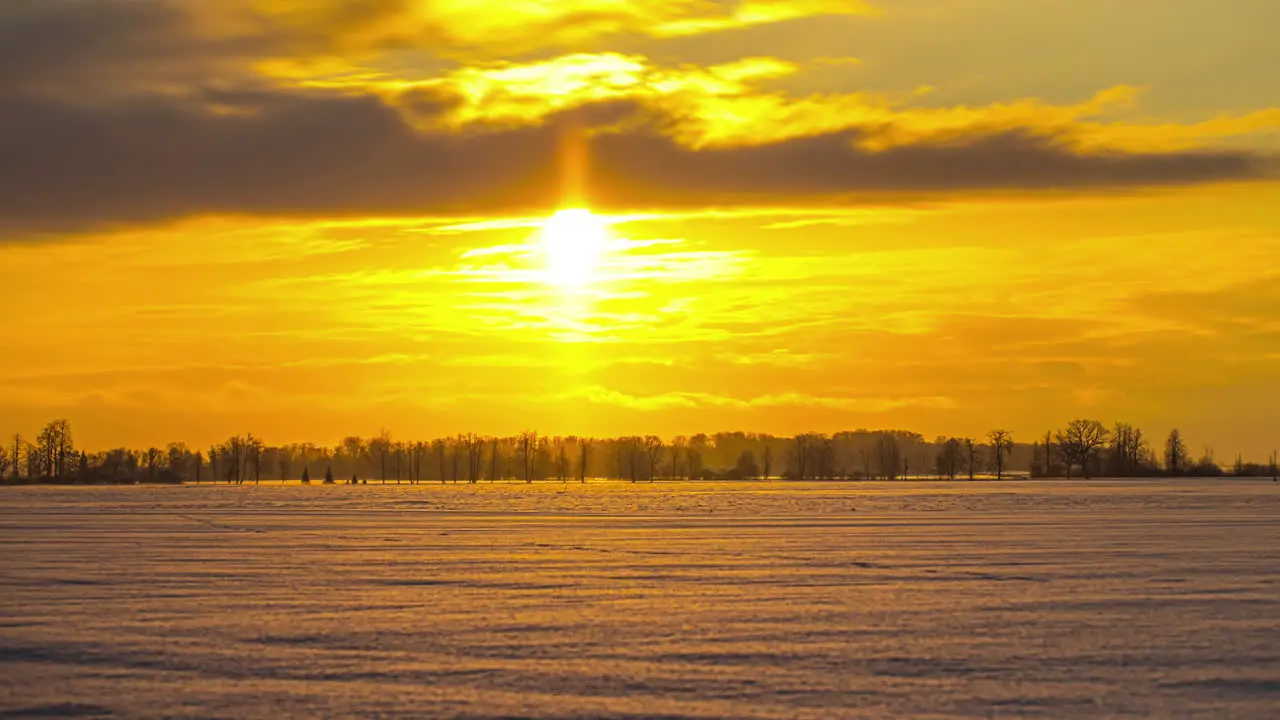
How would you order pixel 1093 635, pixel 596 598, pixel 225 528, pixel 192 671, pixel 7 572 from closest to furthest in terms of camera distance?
pixel 192 671 < pixel 1093 635 < pixel 596 598 < pixel 7 572 < pixel 225 528

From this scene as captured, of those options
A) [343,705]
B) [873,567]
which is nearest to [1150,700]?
[343,705]

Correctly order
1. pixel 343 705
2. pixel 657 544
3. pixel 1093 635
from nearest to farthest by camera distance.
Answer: pixel 343 705, pixel 1093 635, pixel 657 544

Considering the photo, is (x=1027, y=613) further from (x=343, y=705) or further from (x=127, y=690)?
(x=127, y=690)

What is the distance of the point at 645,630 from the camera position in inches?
768

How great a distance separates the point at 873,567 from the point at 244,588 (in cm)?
1380

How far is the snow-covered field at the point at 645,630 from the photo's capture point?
48.6ft

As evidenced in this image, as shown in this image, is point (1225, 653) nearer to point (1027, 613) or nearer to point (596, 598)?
point (1027, 613)

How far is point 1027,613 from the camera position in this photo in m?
21.4

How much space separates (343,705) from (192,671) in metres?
3.20

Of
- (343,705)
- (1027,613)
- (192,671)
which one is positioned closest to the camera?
(343,705)

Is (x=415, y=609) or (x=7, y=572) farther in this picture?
(x=7, y=572)

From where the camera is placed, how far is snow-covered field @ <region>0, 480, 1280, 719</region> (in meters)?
14.8

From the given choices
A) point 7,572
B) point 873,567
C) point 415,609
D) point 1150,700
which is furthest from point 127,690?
point 873,567

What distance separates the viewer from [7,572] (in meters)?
29.0
